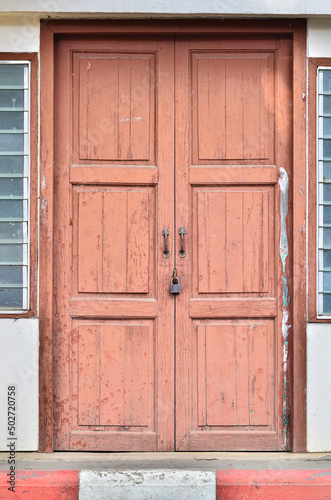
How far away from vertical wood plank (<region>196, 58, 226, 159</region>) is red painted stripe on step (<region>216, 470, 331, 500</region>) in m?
1.88

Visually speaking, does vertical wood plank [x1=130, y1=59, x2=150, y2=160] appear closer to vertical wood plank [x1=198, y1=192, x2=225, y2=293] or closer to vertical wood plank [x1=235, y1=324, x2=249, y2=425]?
vertical wood plank [x1=198, y1=192, x2=225, y2=293]

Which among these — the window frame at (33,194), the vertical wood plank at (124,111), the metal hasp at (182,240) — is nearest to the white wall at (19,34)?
the window frame at (33,194)

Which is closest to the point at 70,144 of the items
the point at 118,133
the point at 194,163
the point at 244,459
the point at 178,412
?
the point at 118,133

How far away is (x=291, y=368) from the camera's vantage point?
350cm

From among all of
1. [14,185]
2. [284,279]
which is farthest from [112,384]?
[14,185]

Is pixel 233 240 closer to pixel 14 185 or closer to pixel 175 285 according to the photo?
pixel 175 285

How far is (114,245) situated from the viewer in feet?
11.6

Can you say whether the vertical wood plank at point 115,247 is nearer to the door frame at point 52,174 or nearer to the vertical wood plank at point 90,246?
the vertical wood plank at point 90,246

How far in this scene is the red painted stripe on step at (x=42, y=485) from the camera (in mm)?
3146

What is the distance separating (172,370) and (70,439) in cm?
75

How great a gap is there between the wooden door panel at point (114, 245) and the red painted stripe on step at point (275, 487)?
49cm

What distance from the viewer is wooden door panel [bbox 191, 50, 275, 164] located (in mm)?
3533

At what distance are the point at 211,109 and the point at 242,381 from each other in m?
1.67

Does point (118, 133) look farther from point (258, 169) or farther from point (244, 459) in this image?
point (244, 459)
